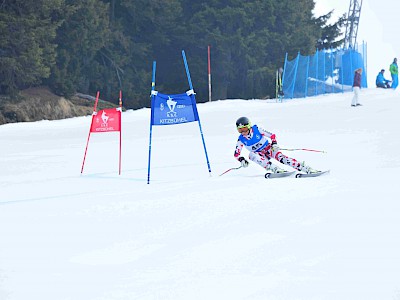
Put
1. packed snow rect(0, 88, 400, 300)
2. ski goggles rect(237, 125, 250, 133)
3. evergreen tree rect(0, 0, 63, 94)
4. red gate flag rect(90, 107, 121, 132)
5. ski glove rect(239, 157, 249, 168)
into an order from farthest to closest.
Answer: evergreen tree rect(0, 0, 63, 94) < red gate flag rect(90, 107, 121, 132) < ski glove rect(239, 157, 249, 168) < ski goggles rect(237, 125, 250, 133) < packed snow rect(0, 88, 400, 300)

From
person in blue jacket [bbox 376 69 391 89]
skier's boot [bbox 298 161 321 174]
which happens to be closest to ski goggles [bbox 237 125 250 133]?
skier's boot [bbox 298 161 321 174]

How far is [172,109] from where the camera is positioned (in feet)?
39.9

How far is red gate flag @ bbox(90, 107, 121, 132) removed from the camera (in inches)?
539

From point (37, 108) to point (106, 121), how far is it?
17.3 metres

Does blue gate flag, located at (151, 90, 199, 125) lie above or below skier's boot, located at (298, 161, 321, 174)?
above

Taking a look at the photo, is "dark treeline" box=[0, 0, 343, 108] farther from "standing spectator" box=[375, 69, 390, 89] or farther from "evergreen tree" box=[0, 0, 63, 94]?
"standing spectator" box=[375, 69, 390, 89]

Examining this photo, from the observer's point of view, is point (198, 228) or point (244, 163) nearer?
point (198, 228)

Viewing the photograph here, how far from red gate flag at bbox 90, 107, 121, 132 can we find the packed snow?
0.86 meters

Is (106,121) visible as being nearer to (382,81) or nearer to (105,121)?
(105,121)

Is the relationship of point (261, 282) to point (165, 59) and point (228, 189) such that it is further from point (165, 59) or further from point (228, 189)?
point (165, 59)

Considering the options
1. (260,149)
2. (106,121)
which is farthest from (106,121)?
(260,149)

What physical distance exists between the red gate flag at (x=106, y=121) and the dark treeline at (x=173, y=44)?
19.9m

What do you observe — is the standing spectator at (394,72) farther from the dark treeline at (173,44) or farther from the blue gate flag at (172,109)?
the blue gate flag at (172,109)

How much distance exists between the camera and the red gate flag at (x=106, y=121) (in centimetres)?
1369
